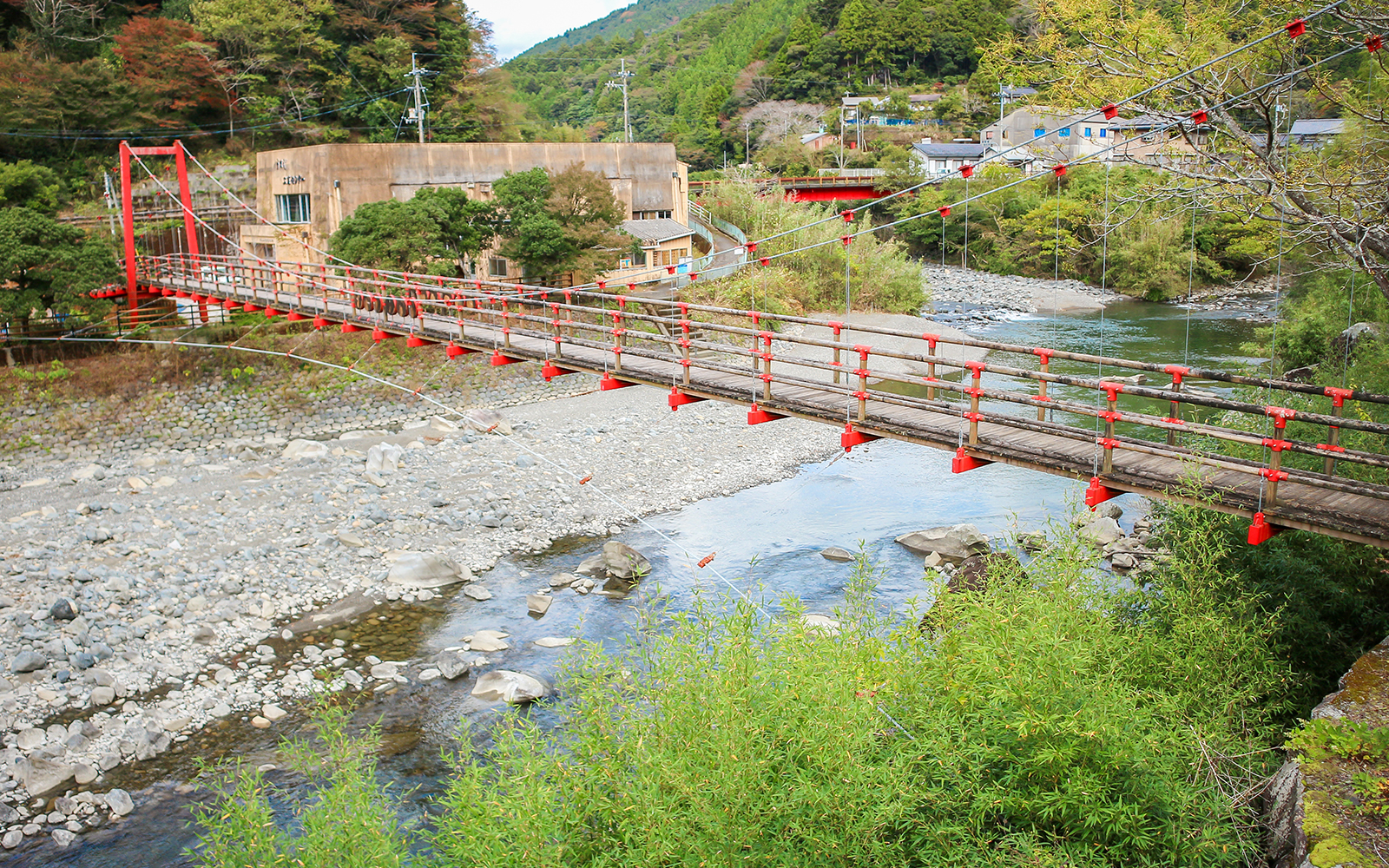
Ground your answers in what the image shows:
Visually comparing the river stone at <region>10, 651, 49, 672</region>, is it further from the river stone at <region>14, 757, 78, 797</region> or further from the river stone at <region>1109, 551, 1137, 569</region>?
the river stone at <region>1109, 551, 1137, 569</region>

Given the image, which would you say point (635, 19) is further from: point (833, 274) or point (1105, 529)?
point (1105, 529)

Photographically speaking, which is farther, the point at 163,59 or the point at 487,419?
the point at 163,59

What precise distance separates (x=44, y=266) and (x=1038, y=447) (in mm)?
16503

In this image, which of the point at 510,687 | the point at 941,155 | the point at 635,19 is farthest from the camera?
the point at 635,19

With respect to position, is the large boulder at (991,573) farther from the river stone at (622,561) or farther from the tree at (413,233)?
the tree at (413,233)

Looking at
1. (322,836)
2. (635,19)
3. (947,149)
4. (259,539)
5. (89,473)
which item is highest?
(635,19)

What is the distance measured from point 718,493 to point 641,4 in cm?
12370

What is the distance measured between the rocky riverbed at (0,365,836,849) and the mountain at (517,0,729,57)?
102 metres

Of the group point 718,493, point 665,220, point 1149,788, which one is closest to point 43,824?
point 1149,788

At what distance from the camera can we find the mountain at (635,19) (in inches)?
4373

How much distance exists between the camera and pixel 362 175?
72.8ft

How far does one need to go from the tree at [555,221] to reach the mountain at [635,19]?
314 feet

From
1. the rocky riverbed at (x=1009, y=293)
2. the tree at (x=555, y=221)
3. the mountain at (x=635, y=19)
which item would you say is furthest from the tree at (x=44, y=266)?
the mountain at (x=635, y=19)

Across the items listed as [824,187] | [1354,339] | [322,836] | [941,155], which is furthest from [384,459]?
[941,155]
